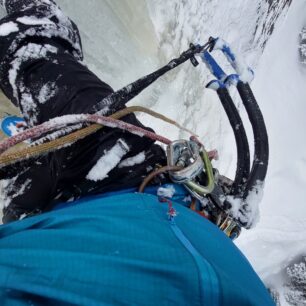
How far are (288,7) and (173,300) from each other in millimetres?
3354

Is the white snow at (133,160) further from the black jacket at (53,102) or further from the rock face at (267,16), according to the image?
the rock face at (267,16)

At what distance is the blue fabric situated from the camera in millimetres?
352

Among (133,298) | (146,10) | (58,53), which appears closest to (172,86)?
(146,10)

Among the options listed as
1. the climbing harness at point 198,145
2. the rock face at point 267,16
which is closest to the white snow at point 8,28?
the climbing harness at point 198,145

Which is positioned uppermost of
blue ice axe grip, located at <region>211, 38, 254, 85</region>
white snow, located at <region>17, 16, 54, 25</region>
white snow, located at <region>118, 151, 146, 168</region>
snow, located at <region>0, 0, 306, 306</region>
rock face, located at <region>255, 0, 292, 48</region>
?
rock face, located at <region>255, 0, 292, 48</region>

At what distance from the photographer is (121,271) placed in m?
0.38

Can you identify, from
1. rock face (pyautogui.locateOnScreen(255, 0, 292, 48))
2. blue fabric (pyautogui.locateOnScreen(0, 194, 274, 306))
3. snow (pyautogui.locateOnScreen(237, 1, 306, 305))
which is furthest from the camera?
snow (pyautogui.locateOnScreen(237, 1, 306, 305))

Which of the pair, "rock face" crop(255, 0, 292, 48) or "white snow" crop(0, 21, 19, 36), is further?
"rock face" crop(255, 0, 292, 48)

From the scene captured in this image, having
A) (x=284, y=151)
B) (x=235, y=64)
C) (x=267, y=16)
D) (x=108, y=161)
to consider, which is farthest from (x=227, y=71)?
(x=108, y=161)

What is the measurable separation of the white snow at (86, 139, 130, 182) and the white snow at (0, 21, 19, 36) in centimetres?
36

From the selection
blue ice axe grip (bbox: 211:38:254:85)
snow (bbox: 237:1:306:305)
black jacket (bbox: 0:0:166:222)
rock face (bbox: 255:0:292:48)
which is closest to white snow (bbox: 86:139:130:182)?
black jacket (bbox: 0:0:166:222)

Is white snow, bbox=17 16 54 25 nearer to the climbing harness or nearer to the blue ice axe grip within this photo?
the climbing harness

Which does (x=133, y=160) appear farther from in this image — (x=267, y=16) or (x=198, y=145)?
(x=267, y=16)

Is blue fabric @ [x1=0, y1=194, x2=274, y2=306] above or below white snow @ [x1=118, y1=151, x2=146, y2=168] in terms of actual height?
below
